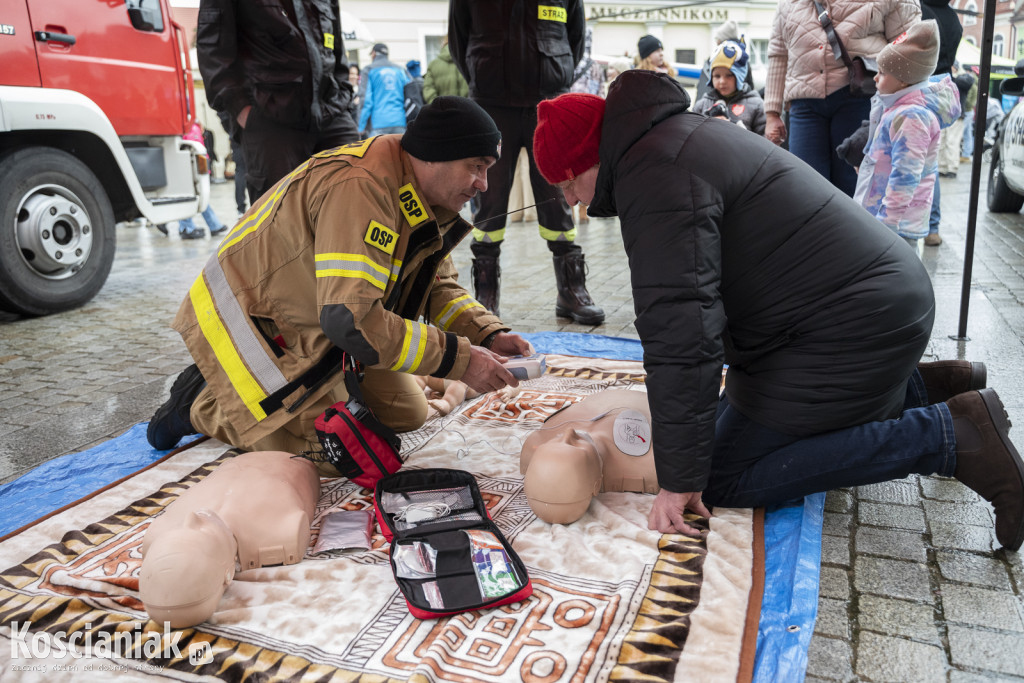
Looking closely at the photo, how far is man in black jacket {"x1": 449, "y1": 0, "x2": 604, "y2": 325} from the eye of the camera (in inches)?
167

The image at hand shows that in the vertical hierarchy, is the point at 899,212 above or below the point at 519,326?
above

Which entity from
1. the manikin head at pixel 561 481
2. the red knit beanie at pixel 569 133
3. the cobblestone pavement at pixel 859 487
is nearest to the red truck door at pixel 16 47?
the cobblestone pavement at pixel 859 487

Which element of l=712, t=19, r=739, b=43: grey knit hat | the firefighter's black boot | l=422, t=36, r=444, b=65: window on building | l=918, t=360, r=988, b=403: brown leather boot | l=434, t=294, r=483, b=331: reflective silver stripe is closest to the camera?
l=918, t=360, r=988, b=403: brown leather boot

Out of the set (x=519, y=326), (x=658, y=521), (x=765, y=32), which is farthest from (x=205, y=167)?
(x=765, y=32)

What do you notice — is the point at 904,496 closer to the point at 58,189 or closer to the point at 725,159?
the point at 725,159

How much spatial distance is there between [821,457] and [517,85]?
9.29 feet

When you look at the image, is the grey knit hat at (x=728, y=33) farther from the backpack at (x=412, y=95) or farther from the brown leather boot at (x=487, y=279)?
the brown leather boot at (x=487, y=279)

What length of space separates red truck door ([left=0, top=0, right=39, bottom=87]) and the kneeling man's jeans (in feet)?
15.3

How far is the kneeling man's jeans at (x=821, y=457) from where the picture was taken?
2084mm

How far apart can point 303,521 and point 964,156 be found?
702 inches

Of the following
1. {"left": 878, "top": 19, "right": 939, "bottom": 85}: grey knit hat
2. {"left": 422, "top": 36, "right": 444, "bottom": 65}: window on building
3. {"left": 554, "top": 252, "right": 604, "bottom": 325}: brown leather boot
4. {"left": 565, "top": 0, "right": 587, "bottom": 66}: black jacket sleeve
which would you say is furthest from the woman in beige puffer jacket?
{"left": 422, "top": 36, "right": 444, "bottom": 65}: window on building

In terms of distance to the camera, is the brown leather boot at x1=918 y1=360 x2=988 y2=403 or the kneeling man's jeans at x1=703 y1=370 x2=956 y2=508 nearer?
the kneeling man's jeans at x1=703 y1=370 x2=956 y2=508

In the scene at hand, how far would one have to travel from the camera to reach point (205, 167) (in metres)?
6.48

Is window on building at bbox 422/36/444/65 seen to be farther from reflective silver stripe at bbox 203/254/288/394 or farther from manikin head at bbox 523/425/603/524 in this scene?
manikin head at bbox 523/425/603/524
